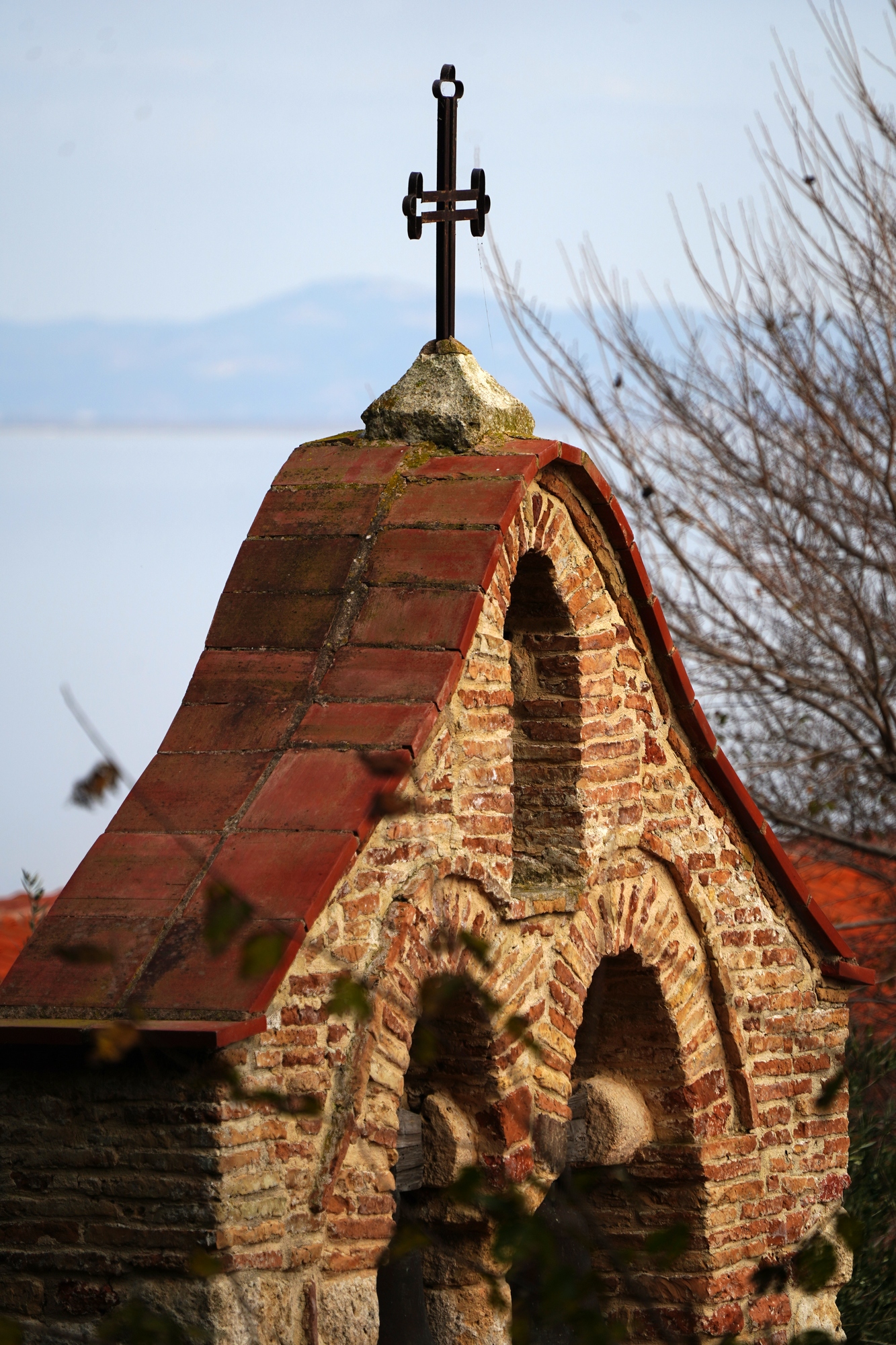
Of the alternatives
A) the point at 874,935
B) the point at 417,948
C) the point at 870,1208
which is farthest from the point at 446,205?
A: the point at 874,935

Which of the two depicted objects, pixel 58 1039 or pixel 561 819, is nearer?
pixel 58 1039

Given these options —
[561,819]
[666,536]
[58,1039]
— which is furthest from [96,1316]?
[666,536]

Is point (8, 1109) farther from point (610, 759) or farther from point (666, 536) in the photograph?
point (666, 536)

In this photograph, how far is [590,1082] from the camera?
15.7ft

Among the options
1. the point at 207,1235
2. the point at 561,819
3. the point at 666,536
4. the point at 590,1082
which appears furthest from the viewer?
the point at 666,536

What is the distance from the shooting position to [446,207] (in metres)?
4.50

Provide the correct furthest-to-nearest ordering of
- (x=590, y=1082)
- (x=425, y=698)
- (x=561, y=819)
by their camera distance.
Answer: (x=590, y=1082) → (x=561, y=819) → (x=425, y=698)

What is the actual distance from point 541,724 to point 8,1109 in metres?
1.88

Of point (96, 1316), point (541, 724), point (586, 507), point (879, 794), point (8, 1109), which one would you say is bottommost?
point (96, 1316)

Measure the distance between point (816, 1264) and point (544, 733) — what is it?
2.42 meters

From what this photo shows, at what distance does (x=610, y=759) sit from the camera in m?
4.50

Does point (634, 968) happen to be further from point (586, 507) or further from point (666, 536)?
point (666, 536)

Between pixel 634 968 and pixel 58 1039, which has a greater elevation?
pixel 634 968

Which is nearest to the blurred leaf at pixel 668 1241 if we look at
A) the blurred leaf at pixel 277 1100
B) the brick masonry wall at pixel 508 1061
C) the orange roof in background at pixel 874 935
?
the blurred leaf at pixel 277 1100
